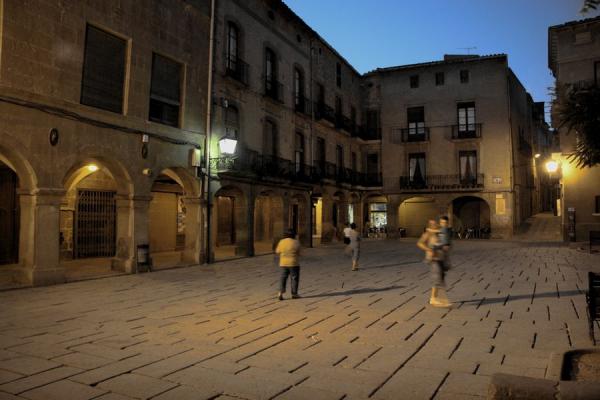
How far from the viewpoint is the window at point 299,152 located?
23950 mm

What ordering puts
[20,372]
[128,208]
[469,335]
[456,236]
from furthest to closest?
[456,236] → [128,208] → [469,335] → [20,372]

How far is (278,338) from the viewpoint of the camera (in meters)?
6.21

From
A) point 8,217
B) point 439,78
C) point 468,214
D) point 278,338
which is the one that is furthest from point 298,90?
point 278,338

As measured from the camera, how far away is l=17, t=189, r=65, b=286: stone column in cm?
1077

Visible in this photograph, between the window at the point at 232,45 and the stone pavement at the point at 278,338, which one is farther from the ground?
the window at the point at 232,45

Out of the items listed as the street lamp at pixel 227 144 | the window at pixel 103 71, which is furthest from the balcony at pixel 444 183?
the window at pixel 103 71

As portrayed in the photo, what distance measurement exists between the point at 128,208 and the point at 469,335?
34.9 ft

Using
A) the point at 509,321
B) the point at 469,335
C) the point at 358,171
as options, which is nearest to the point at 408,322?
the point at 469,335

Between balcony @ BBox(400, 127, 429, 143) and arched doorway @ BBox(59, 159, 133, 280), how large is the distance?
69.6 feet

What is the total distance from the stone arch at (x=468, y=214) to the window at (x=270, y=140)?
1521cm

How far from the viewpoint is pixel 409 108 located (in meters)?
32.7

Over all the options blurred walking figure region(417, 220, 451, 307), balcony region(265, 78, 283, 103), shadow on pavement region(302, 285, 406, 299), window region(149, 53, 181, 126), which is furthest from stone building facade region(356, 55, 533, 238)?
blurred walking figure region(417, 220, 451, 307)

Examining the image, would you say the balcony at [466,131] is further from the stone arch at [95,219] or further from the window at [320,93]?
the stone arch at [95,219]

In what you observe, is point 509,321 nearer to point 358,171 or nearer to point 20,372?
point 20,372
